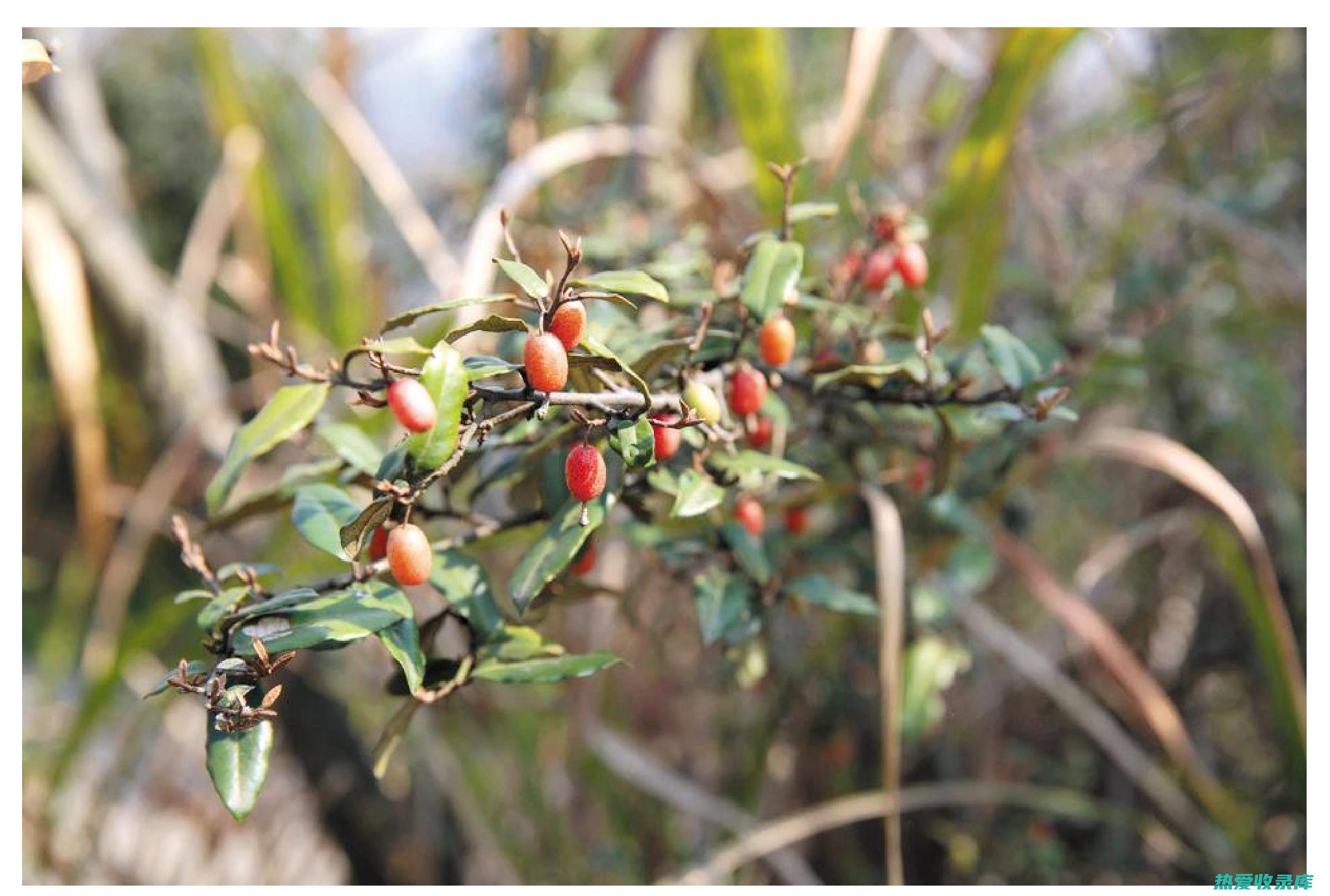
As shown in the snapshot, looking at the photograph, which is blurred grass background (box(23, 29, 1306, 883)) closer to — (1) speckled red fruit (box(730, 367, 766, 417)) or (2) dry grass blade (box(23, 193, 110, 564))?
(2) dry grass blade (box(23, 193, 110, 564))

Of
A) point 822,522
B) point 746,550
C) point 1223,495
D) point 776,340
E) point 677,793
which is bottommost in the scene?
point 677,793

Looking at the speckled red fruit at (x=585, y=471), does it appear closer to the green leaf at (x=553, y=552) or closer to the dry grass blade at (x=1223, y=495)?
the green leaf at (x=553, y=552)

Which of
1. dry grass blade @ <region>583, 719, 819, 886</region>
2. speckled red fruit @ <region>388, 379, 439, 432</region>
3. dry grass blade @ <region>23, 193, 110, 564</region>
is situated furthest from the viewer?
dry grass blade @ <region>23, 193, 110, 564</region>

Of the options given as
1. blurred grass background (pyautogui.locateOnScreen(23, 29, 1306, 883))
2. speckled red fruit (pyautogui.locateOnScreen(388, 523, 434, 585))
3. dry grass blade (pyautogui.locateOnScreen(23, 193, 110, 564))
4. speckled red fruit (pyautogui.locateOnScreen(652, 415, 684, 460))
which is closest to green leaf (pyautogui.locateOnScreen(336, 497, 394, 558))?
speckled red fruit (pyautogui.locateOnScreen(388, 523, 434, 585))

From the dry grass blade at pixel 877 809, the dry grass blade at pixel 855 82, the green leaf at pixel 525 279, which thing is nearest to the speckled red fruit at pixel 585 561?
→ the green leaf at pixel 525 279

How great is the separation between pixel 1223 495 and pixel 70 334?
1075 mm

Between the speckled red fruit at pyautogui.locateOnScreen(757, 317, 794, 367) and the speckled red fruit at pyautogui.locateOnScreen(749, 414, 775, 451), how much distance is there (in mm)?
37

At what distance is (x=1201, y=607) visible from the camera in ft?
3.89

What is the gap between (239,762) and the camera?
14.2 inches

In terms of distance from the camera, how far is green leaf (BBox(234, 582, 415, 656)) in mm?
365

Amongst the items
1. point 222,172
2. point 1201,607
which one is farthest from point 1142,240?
point 222,172

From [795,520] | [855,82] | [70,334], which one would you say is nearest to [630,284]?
[795,520]

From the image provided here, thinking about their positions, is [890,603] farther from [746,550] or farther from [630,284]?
[630,284]
